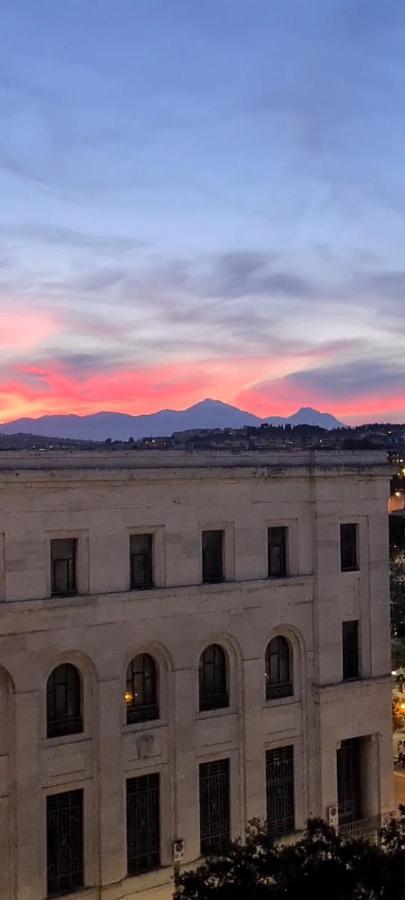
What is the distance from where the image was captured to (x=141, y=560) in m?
29.7

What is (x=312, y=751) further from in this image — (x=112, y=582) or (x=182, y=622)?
(x=112, y=582)

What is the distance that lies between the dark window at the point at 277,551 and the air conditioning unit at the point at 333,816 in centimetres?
808

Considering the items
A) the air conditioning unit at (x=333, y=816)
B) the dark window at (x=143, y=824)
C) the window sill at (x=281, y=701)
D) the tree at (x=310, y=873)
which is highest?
the window sill at (x=281, y=701)

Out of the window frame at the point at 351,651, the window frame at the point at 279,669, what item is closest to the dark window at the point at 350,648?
the window frame at the point at 351,651

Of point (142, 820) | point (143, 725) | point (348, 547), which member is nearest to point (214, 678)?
point (143, 725)

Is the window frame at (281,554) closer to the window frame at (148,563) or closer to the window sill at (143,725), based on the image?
the window frame at (148,563)

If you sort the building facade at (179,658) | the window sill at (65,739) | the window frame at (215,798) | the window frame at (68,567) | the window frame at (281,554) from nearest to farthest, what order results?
the building facade at (179,658) < the window sill at (65,739) < the window frame at (68,567) < the window frame at (215,798) < the window frame at (281,554)

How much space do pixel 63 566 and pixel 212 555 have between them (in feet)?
17.6

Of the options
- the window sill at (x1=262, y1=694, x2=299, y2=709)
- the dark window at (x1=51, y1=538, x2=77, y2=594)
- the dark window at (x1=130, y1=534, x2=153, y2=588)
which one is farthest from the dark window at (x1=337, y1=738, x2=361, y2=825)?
the dark window at (x1=51, y1=538, x2=77, y2=594)

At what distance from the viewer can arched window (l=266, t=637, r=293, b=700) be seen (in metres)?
32.2

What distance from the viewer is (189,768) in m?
29.7

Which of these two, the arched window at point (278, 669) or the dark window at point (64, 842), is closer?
the dark window at point (64, 842)

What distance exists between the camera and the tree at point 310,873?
18719mm

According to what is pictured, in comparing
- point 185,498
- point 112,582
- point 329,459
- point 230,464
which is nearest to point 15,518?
point 112,582
